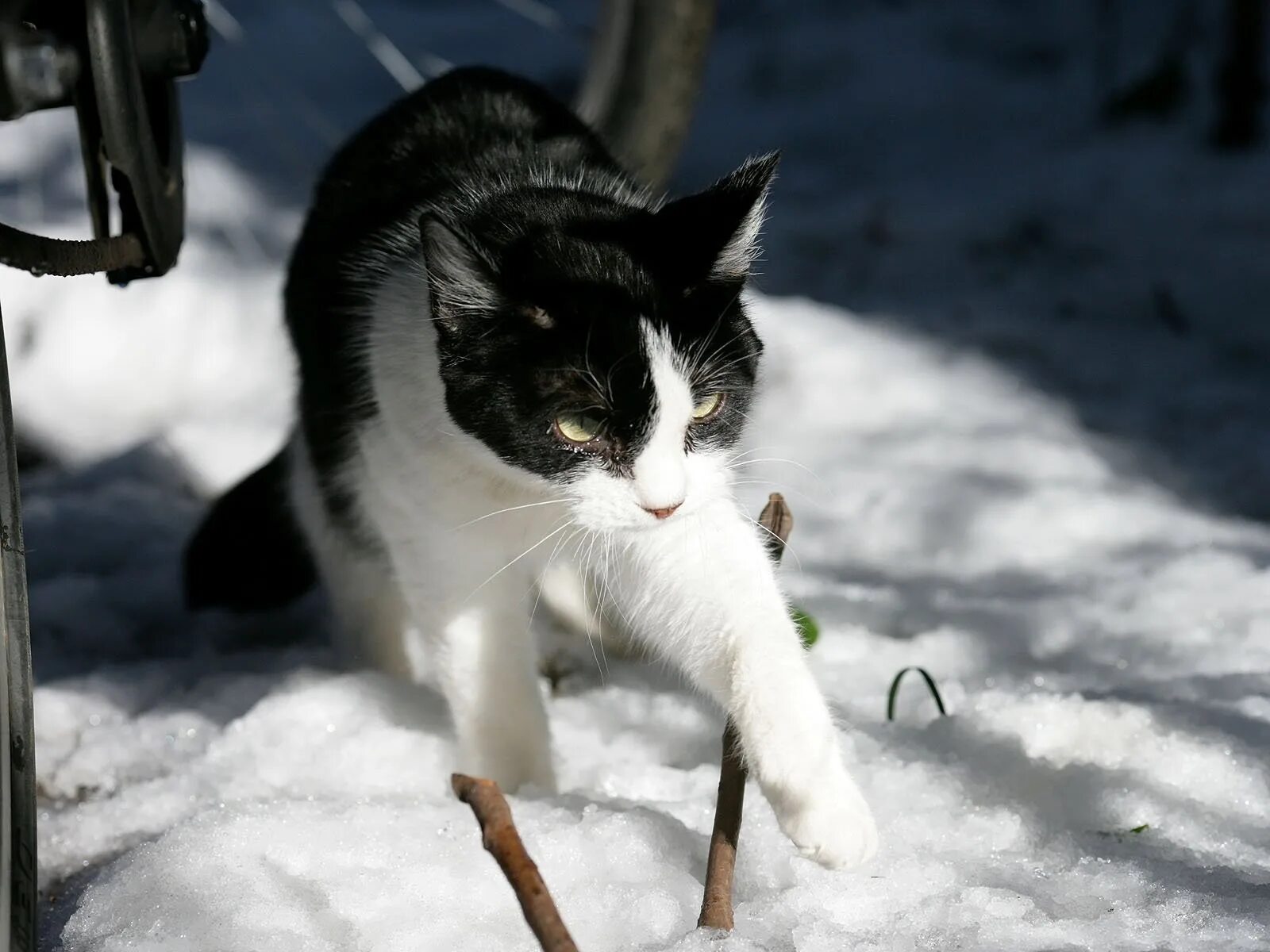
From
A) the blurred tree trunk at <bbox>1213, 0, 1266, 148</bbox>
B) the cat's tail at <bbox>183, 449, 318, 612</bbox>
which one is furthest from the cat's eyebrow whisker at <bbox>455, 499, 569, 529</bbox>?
the blurred tree trunk at <bbox>1213, 0, 1266, 148</bbox>

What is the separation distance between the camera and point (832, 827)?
1.21 meters

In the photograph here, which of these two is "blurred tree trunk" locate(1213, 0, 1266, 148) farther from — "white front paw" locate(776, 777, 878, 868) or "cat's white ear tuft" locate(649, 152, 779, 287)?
"white front paw" locate(776, 777, 878, 868)

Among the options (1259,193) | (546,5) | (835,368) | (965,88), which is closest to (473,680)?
(835,368)

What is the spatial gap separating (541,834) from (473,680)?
331mm

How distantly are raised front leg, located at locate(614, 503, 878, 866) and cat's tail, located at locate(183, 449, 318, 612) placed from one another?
2.47 feet

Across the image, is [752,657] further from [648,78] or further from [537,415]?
[648,78]

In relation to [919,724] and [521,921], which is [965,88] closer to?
[919,724]

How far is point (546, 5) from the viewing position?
4.24 m

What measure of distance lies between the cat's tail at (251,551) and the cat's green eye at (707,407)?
2.94 ft

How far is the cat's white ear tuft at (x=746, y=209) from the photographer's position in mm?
1331

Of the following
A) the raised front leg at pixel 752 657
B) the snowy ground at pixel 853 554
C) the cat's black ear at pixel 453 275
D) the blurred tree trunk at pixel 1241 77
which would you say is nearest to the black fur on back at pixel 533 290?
the cat's black ear at pixel 453 275

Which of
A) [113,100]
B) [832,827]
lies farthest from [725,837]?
[113,100]

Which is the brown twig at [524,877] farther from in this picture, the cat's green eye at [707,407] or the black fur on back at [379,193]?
the black fur on back at [379,193]

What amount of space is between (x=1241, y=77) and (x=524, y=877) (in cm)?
293
